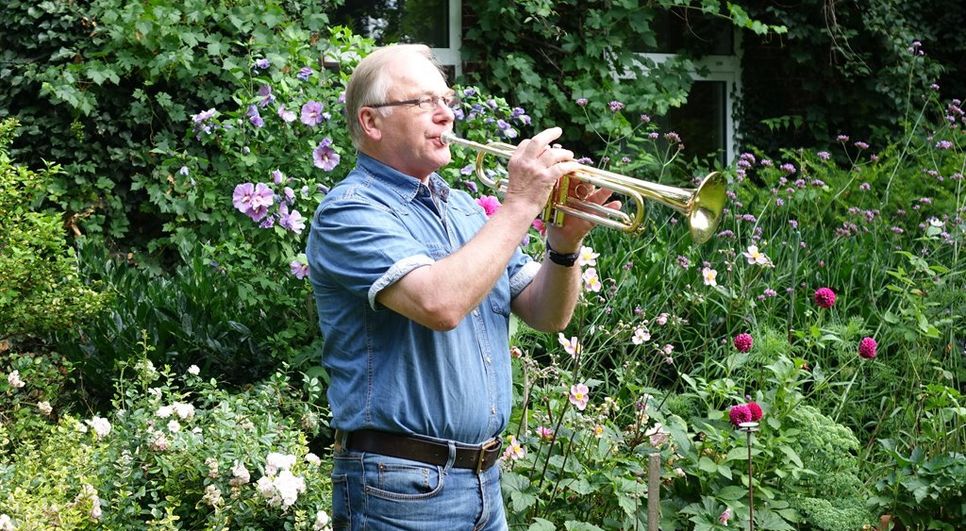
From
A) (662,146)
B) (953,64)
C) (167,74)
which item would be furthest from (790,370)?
(953,64)

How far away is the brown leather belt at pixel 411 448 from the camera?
7.12 ft

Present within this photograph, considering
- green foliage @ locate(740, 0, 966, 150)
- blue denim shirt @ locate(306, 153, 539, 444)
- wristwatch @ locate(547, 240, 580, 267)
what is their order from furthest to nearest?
green foliage @ locate(740, 0, 966, 150), wristwatch @ locate(547, 240, 580, 267), blue denim shirt @ locate(306, 153, 539, 444)

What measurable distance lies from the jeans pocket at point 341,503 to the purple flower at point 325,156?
206 cm

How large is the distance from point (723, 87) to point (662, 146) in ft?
2.93

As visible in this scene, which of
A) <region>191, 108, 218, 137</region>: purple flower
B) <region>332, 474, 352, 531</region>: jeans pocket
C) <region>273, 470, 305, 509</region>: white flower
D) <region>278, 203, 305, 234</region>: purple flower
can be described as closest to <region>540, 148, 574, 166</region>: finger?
<region>332, 474, 352, 531</region>: jeans pocket

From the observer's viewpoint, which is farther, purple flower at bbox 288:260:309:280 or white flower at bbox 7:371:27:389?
purple flower at bbox 288:260:309:280

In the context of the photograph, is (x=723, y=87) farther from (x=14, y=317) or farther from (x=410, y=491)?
(x=410, y=491)

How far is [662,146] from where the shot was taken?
27.0 ft

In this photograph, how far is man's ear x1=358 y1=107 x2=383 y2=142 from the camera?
233 centimetres

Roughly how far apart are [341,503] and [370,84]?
0.87m

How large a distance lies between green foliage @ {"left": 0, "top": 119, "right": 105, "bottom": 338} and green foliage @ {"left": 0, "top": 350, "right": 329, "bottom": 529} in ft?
2.83

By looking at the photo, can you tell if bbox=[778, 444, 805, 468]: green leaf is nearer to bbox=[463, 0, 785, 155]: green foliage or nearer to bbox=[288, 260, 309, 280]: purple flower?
bbox=[288, 260, 309, 280]: purple flower

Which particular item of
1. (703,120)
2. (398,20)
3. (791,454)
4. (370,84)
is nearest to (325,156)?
(370,84)

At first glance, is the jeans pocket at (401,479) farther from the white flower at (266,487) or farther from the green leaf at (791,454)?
the green leaf at (791,454)
